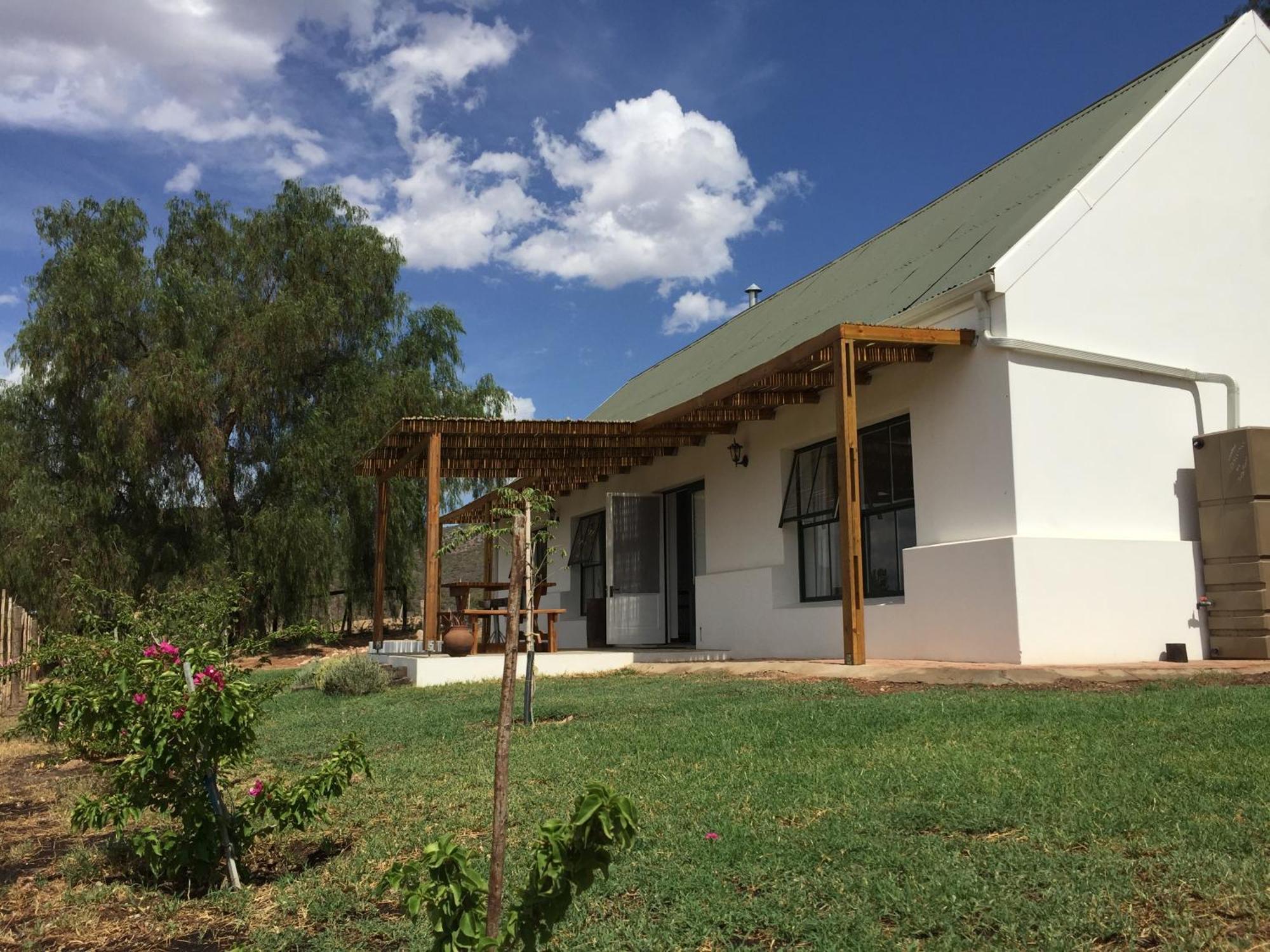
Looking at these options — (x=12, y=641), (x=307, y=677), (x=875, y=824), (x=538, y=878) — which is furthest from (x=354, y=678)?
(x=538, y=878)

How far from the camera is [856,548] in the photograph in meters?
9.15

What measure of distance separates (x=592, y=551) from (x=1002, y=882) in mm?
16637

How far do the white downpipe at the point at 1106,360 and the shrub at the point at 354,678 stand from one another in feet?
24.6

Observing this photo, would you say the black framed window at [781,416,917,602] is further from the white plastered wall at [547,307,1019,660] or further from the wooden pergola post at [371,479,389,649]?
the wooden pergola post at [371,479,389,649]

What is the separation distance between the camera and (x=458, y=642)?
11.9m

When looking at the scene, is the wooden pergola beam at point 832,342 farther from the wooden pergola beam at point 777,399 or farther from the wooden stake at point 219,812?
the wooden stake at point 219,812

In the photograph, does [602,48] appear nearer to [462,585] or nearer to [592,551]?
[462,585]

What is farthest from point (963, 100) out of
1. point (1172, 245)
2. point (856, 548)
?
point (856, 548)

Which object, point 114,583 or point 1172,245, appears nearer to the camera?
point 1172,245

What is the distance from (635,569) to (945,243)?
7089 millimetres

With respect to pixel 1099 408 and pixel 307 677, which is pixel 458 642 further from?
pixel 1099 408

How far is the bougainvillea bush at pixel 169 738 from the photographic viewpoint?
12.1 ft

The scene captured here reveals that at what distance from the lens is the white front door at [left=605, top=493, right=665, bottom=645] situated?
15703mm

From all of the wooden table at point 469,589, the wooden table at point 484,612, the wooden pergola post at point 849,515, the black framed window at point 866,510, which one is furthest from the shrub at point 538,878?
the wooden table at point 469,589
